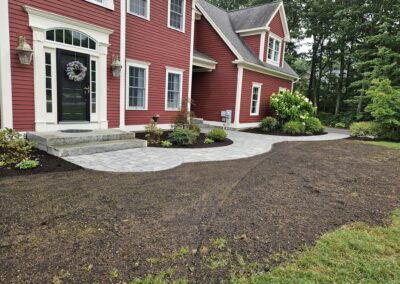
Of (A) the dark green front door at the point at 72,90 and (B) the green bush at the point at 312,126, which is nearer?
(A) the dark green front door at the point at 72,90

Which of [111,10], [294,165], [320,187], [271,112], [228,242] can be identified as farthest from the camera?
[271,112]

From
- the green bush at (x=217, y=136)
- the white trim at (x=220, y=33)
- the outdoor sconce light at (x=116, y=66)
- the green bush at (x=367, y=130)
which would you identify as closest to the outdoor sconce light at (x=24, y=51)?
the outdoor sconce light at (x=116, y=66)

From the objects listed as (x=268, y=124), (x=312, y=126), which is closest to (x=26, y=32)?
(x=268, y=124)

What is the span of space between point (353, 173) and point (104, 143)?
5979 millimetres

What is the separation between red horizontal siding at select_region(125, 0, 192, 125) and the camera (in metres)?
9.20

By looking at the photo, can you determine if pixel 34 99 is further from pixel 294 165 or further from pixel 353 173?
pixel 353 173

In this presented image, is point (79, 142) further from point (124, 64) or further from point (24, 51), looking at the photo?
point (124, 64)

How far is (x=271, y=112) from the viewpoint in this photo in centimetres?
1555

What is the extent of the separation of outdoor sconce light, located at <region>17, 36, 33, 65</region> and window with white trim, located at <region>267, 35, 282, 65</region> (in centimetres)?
1248

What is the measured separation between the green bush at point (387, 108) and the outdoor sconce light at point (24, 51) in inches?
554

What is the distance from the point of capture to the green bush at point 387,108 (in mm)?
12469

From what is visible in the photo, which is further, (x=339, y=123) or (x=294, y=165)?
(x=339, y=123)

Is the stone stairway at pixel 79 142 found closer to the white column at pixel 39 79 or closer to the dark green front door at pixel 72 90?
the white column at pixel 39 79

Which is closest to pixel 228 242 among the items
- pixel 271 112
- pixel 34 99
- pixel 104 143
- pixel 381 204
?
pixel 381 204
